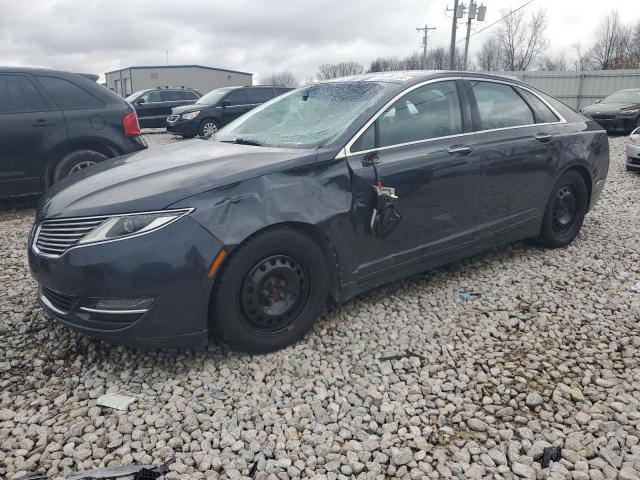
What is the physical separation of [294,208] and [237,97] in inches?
503

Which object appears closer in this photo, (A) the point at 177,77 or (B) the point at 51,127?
(B) the point at 51,127

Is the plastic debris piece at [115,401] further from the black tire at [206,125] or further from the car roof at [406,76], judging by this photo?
the black tire at [206,125]

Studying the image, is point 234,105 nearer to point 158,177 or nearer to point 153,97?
point 153,97

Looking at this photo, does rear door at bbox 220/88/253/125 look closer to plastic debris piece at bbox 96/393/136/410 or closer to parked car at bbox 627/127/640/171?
parked car at bbox 627/127/640/171

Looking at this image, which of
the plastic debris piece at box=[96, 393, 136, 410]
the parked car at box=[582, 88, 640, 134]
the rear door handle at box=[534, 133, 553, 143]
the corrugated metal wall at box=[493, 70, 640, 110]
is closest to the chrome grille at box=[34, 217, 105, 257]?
the plastic debris piece at box=[96, 393, 136, 410]

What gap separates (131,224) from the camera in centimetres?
260

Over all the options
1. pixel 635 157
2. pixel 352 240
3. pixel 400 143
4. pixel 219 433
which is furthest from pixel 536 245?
pixel 635 157

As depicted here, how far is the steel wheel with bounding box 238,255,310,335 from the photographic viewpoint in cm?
283

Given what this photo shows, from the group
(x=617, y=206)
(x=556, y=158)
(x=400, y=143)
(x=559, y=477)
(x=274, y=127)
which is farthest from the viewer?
(x=617, y=206)

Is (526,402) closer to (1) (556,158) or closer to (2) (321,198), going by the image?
(2) (321,198)

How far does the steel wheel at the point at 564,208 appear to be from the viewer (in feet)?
15.2

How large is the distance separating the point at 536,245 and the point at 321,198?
2.74m

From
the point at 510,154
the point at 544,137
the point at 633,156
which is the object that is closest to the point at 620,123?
the point at 633,156

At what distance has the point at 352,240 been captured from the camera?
3154mm
